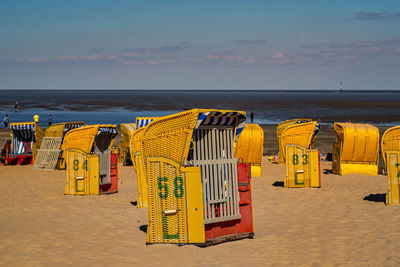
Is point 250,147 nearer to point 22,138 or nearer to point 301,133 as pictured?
point 301,133

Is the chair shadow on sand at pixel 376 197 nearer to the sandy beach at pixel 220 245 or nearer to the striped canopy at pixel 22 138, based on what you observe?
the sandy beach at pixel 220 245

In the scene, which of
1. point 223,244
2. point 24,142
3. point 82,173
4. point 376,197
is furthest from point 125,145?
point 223,244

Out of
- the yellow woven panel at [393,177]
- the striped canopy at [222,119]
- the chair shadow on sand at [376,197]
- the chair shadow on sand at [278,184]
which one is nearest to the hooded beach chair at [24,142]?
the chair shadow on sand at [278,184]

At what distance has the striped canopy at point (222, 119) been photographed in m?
8.84

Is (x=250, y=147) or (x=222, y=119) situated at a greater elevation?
(x=222, y=119)

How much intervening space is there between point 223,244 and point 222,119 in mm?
2331

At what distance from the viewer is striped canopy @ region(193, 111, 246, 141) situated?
8.84m

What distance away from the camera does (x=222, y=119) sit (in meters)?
9.59

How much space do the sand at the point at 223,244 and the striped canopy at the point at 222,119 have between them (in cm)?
224

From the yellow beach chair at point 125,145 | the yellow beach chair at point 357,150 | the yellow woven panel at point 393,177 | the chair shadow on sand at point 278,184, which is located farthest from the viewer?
the yellow beach chair at point 125,145

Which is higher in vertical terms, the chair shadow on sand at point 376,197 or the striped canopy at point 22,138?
the striped canopy at point 22,138

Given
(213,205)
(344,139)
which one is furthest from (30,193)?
(344,139)

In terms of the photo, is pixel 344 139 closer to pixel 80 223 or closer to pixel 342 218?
pixel 342 218

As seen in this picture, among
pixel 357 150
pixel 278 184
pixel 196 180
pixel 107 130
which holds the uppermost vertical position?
pixel 107 130
